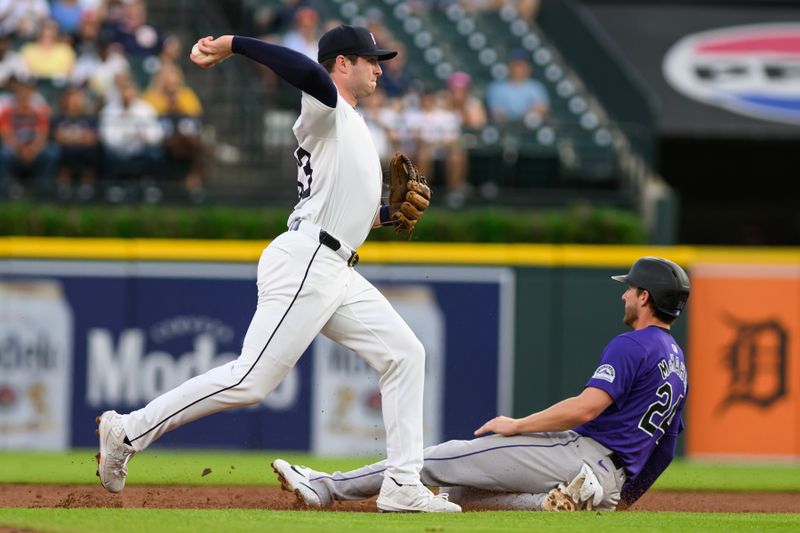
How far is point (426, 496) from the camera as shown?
5.73 metres

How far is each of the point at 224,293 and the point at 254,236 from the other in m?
0.85

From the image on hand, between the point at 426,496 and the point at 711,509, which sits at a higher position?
the point at 426,496

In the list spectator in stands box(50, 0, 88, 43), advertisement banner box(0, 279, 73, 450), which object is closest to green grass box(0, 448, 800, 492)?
advertisement banner box(0, 279, 73, 450)

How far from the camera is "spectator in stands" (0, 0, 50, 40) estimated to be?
43.9 ft

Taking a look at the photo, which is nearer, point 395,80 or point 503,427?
point 503,427

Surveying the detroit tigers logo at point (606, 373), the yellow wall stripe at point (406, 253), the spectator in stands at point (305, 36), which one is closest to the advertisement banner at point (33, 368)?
the yellow wall stripe at point (406, 253)

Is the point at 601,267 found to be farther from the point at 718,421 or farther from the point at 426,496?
the point at 426,496

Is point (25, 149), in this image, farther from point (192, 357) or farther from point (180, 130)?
point (192, 357)

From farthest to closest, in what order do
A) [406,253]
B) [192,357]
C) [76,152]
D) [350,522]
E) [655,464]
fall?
[76,152]
[406,253]
[192,357]
[655,464]
[350,522]

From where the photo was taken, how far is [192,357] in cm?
1069

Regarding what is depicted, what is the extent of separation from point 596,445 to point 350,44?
196 cm

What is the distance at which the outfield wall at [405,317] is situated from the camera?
1059 centimetres

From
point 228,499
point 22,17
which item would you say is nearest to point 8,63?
point 22,17

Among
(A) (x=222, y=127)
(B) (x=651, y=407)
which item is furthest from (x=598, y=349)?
(B) (x=651, y=407)
